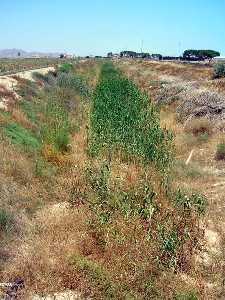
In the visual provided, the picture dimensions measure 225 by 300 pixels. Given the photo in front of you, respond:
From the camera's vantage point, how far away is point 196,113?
92.6 ft

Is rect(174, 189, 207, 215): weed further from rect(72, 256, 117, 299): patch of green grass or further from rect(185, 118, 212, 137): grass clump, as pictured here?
rect(185, 118, 212, 137): grass clump

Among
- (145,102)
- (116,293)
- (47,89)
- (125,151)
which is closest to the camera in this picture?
(116,293)

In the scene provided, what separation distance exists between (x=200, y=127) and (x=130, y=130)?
611cm

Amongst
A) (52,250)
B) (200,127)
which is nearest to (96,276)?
(52,250)

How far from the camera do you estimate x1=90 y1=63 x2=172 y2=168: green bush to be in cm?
1674

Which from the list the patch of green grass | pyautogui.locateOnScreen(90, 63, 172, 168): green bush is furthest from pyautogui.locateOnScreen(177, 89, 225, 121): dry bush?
the patch of green grass

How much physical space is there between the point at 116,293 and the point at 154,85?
124ft

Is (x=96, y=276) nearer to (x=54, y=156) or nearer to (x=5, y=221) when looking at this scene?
(x=5, y=221)

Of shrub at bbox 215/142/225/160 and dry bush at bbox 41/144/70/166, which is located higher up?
dry bush at bbox 41/144/70/166

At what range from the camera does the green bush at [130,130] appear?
16.7m

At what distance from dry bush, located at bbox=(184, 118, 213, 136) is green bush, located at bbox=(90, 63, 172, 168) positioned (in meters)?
2.05

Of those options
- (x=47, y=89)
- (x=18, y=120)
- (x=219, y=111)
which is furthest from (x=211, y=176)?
(x=47, y=89)

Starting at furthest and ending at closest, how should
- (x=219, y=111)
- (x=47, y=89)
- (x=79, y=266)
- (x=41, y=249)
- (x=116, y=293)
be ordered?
1. (x=47, y=89)
2. (x=219, y=111)
3. (x=41, y=249)
4. (x=79, y=266)
5. (x=116, y=293)

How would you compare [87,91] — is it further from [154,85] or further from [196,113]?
[196,113]
